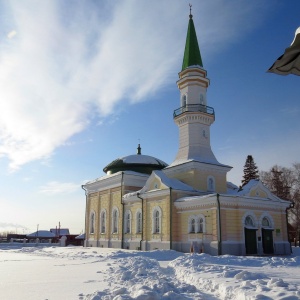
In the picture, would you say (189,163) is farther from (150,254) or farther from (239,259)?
(239,259)

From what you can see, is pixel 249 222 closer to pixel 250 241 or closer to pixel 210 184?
pixel 250 241

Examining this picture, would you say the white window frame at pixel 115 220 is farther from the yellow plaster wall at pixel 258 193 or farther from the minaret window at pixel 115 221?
the yellow plaster wall at pixel 258 193

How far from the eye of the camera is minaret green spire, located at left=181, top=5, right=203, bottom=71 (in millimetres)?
28688

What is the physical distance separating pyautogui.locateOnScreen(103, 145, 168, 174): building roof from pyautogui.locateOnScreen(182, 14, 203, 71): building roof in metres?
9.21

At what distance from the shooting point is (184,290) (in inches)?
302

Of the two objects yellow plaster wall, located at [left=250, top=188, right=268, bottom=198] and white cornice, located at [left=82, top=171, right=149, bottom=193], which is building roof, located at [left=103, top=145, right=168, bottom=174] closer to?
white cornice, located at [left=82, top=171, right=149, bottom=193]

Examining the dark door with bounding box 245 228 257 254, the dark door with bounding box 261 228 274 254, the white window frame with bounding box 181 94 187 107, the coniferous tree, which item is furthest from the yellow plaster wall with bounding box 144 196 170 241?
the coniferous tree

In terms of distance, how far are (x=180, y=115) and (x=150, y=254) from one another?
12.1 meters

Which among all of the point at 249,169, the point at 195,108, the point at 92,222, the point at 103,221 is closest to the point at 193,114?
the point at 195,108

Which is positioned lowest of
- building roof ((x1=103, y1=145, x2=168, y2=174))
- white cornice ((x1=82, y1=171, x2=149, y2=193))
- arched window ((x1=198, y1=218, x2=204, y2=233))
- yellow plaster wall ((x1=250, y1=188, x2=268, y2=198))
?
arched window ((x1=198, y1=218, x2=204, y2=233))

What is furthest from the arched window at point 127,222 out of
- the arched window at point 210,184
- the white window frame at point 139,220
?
the arched window at point 210,184

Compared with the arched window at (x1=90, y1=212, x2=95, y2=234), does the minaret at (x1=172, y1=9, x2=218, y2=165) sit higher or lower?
higher

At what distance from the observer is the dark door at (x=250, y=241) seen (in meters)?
21.8

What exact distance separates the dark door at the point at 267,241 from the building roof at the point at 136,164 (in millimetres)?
12456
